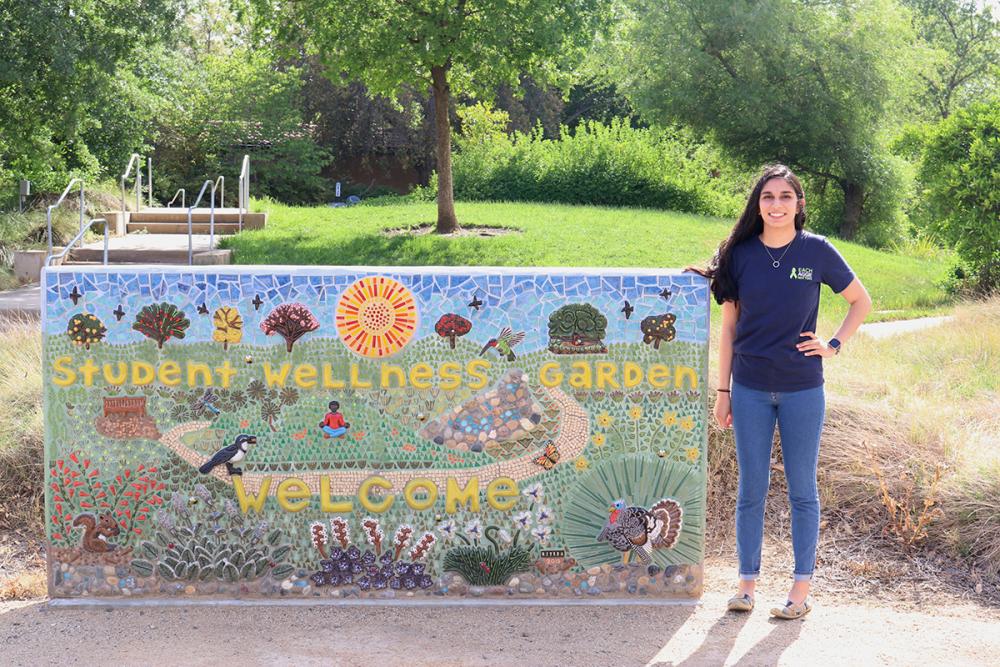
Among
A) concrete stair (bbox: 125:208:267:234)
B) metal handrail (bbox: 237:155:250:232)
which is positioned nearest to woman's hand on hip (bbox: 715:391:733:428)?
metal handrail (bbox: 237:155:250:232)

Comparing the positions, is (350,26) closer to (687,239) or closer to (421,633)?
(687,239)

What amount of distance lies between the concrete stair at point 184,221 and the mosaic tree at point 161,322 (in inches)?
535

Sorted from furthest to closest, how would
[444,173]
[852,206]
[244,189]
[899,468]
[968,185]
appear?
1. [852,206]
2. [244,189]
3. [444,173]
4. [968,185]
5. [899,468]

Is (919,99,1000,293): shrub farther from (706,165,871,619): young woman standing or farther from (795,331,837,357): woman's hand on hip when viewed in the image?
(795,331,837,357): woman's hand on hip

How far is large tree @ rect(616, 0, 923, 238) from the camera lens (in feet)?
73.9

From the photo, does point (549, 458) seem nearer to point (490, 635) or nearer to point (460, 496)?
point (460, 496)

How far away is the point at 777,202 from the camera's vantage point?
4066 millimetres

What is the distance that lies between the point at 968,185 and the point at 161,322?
10.7 metres

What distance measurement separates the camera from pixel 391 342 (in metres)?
4.33

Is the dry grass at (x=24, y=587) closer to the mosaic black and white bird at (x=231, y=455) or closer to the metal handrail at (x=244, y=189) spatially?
the mosaic black and white bird at (x=231, y=455)

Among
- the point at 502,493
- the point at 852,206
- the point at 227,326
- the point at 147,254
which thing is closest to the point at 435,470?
the point at 502,493

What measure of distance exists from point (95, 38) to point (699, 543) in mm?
12005

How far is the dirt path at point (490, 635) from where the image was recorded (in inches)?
151

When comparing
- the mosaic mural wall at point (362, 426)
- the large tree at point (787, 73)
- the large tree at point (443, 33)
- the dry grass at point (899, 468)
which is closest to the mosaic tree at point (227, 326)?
the mosaic mural wall at point (362, 426)
